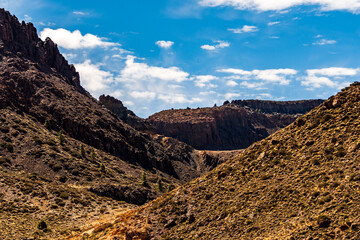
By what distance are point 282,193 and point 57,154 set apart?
219 feet

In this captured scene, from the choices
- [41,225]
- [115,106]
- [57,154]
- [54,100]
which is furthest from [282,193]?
[115,106]

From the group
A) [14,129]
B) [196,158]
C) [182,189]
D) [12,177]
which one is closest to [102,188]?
[12,177]

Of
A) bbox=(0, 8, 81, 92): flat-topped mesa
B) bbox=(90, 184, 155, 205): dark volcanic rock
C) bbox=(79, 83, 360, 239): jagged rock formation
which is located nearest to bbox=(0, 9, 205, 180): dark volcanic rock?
bbox=(0, 8, 81, 92): flat-topped mesa

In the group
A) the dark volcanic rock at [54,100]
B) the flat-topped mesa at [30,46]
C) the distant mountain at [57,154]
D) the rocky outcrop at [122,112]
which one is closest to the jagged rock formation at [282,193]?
the distant mountain at [57,154]

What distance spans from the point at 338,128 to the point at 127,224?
17234 mm

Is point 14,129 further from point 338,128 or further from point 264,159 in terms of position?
point 338,128

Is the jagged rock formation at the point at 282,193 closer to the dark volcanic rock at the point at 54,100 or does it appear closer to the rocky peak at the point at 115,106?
the dark volcanic rock at the point at 54,100

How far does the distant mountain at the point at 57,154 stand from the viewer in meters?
46.8

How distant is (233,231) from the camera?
19391mm

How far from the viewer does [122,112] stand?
185m

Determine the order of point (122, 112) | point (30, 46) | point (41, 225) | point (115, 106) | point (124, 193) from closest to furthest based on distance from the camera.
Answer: point (41, 225)
point (124, 193)
point (30, 46)
point (122, 112)
point (115, 106)

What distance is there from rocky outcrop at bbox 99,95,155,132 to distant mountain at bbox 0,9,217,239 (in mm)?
24175

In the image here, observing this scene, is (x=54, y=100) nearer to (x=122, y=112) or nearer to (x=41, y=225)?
(x=122, y=112)

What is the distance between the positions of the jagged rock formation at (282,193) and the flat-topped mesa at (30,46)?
12500 cm
